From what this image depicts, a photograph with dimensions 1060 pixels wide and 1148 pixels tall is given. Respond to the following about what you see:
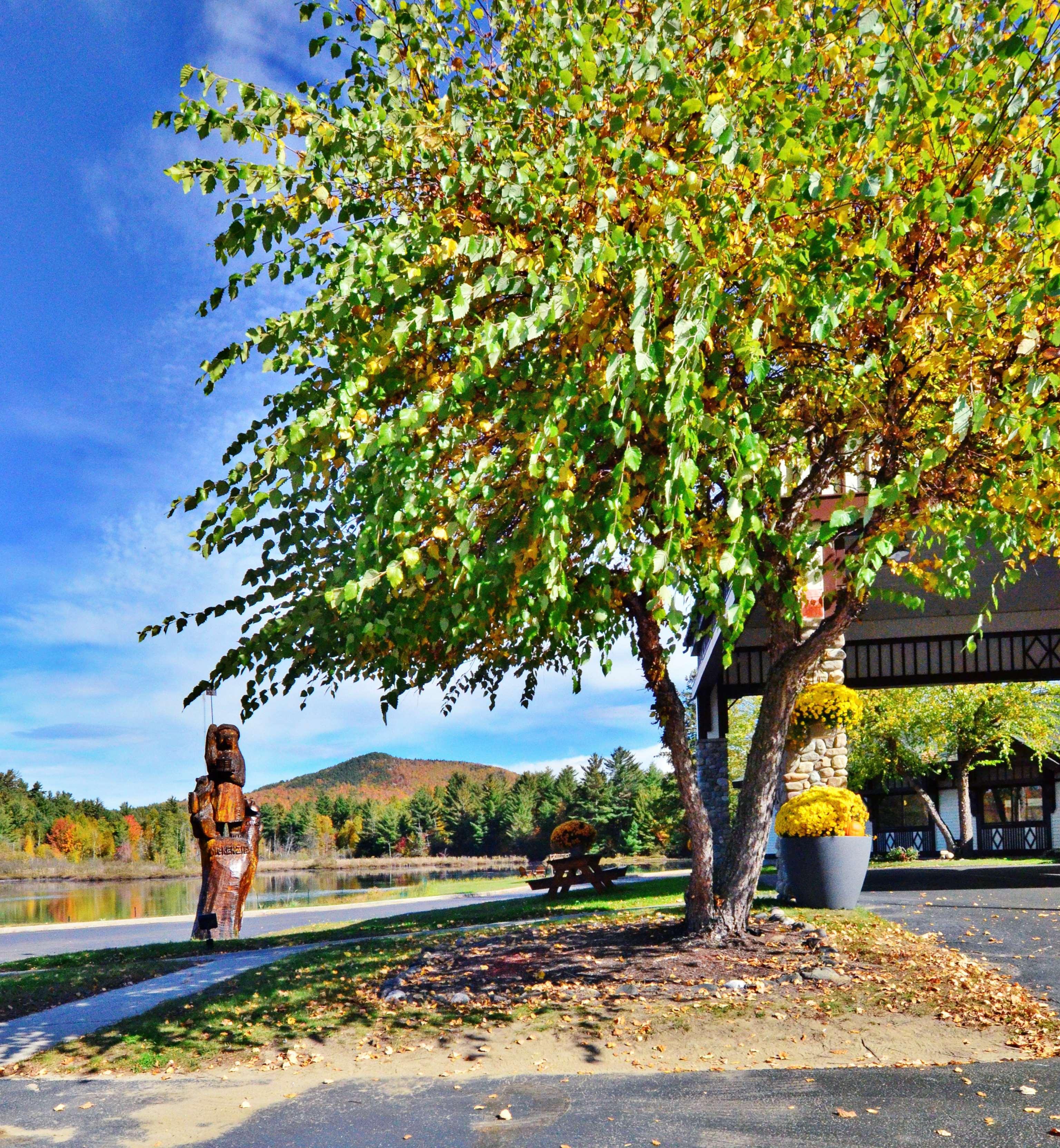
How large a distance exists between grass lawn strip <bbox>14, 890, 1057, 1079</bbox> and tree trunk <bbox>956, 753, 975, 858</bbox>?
2442 cm

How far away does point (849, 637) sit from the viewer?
19094 mm

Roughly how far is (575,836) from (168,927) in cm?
817

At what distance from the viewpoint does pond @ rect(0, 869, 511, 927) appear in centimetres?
2770

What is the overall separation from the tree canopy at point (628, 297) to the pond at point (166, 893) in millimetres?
18999

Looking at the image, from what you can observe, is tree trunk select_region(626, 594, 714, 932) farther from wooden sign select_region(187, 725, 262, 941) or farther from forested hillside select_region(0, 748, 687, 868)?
forested hillside select_region(0, 748, 687, 868)

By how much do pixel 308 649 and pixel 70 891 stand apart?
147 feet

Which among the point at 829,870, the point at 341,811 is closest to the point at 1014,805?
the point at 829,870

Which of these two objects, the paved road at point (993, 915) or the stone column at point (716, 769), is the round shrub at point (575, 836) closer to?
the stone column at point (716, 769)

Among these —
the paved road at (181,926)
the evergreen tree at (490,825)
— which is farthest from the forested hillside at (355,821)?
the paved road at (181,926)

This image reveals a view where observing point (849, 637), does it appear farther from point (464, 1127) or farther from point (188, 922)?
point (464, 1127)

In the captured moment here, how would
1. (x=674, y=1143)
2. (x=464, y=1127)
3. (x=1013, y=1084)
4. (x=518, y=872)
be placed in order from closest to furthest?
(x=674, y=1143) → (x=464, y=1127) → (x=1013, y=1084) → (x=518, y=872)

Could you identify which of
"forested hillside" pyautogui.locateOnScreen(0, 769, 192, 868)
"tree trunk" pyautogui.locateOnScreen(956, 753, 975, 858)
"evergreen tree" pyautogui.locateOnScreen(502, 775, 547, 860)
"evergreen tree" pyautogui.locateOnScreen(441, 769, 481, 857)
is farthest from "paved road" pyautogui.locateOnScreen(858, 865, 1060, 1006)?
"forested hillside" pyautogui.locateOnScreen(0, 769, 192, 868)

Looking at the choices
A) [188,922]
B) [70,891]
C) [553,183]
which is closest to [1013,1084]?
[553,183]

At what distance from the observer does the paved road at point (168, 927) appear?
15.3 meters
